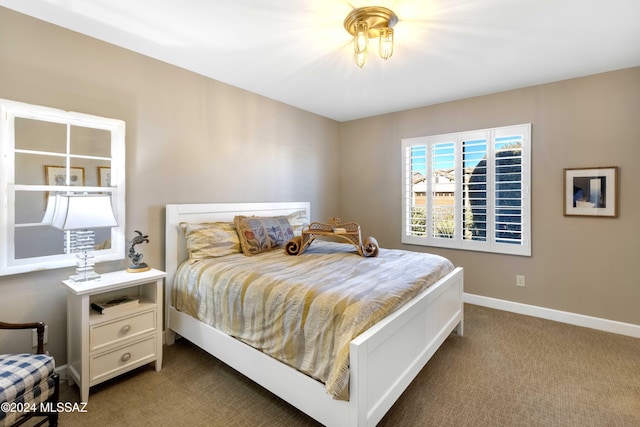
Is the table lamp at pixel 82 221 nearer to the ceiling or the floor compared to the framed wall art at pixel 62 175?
nearer to the floor

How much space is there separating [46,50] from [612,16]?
157 inches

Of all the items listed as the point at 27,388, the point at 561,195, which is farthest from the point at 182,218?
the point at 561,195

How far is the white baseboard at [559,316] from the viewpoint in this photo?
114 inches

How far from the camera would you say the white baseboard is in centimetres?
290

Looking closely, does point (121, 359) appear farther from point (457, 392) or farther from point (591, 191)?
point (591, 191)

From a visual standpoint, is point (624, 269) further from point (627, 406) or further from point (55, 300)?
point (55, 300)

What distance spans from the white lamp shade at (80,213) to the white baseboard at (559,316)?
3910 mm

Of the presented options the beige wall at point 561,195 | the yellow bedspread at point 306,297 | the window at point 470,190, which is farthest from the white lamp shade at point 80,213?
the beige wall at point 561,195

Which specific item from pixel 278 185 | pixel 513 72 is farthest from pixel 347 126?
pixel 513 72

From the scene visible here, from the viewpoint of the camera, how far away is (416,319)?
6.54ft

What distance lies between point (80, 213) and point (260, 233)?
1432mm

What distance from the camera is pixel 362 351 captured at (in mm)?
1445

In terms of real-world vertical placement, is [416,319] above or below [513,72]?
below

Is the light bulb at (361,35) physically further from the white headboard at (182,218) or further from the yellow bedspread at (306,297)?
the white headboard at (182,218)
